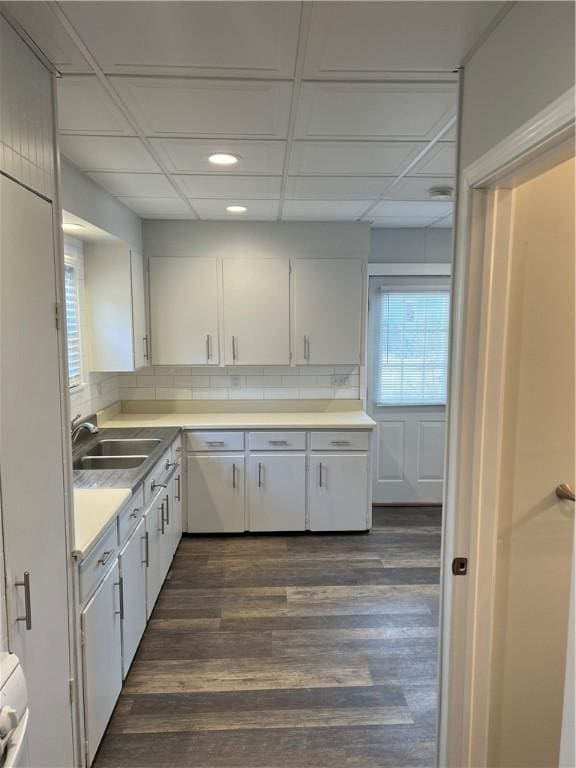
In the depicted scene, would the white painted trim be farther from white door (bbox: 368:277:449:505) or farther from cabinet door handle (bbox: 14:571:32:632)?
cabinet door handle (bbox: 14:571:32:632)

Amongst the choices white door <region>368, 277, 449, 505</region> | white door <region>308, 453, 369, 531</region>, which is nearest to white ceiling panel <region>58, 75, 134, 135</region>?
white door <region>308, 453, 369, 531</region>

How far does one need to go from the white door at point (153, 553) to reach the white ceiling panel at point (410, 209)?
2412 mm

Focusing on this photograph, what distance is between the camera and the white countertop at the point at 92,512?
175 centimetres

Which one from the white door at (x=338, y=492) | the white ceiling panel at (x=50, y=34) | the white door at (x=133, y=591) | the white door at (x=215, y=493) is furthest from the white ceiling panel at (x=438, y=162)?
the white door at (x=215, y=493)

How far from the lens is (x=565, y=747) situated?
2.77 ft

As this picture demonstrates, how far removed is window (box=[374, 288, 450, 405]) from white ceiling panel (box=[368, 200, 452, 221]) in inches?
32.4

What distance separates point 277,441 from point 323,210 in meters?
1.74

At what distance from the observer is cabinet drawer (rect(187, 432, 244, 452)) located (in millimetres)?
3873

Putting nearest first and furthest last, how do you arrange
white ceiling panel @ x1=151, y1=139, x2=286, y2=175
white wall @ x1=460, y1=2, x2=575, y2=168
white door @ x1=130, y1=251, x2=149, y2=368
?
white wall @ x1=460, y1=2, x2=575, y2=168 → white ceiling panel @ x1=151, y1=139, x2=286, y2=175 → white door @ x1=130, y1=251, x2=149, y2=368

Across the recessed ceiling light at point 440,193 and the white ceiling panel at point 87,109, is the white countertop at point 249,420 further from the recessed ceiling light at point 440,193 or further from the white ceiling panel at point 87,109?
the white ceiling panel at point 87,109

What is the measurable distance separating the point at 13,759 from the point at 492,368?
145 cm

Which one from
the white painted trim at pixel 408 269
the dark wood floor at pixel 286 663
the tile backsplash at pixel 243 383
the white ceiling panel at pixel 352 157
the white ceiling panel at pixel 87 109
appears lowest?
the dark wood floor at pixel 286 663

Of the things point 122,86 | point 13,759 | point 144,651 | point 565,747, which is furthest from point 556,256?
point 144,651

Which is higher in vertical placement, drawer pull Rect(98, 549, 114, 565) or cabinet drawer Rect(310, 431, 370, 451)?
cabinet drawer Rect(310, 431, 370, 451)
